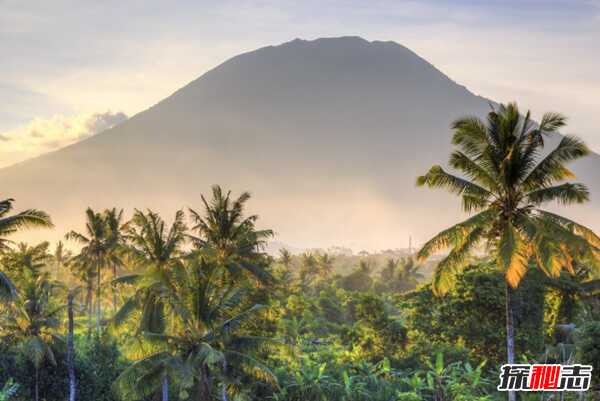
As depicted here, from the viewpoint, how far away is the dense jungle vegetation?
29.9 metres

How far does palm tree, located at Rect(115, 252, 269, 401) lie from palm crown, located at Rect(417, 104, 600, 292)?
32.8ft

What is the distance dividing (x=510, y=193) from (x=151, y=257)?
2223 centimetres

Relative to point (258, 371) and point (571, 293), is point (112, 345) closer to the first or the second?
point (258, 371)

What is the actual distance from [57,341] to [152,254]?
921 cm

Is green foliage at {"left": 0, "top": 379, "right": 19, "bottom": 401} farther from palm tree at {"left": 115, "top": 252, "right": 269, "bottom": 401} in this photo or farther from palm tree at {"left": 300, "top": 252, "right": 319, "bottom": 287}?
palm tree at {"left": 300, "top": 252, "right": 319, "bottom": 287}

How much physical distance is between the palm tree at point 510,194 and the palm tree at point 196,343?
9961 mm

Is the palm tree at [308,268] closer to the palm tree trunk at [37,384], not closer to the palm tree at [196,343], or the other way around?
the palm tree trunk at [37,384]

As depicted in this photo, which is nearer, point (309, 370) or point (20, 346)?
point (20, 346)

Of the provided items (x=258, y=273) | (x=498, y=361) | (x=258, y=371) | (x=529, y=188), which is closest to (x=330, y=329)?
(x=498, y=361)

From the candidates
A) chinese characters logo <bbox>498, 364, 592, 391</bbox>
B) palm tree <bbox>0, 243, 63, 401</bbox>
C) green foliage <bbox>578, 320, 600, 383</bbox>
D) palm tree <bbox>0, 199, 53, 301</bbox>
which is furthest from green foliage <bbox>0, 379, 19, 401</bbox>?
palm tree <bbox>0, 243, 63, 401</bbox>

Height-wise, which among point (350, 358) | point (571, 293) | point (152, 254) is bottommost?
point (350, 358)

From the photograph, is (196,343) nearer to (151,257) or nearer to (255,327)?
(151,257)

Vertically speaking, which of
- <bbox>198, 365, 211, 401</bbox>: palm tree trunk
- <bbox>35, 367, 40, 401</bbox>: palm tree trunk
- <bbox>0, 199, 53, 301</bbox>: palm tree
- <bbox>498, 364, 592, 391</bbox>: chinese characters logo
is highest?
<bbox>0, 199, 53, 301</bbox>: palm tree

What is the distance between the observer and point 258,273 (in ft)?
147
